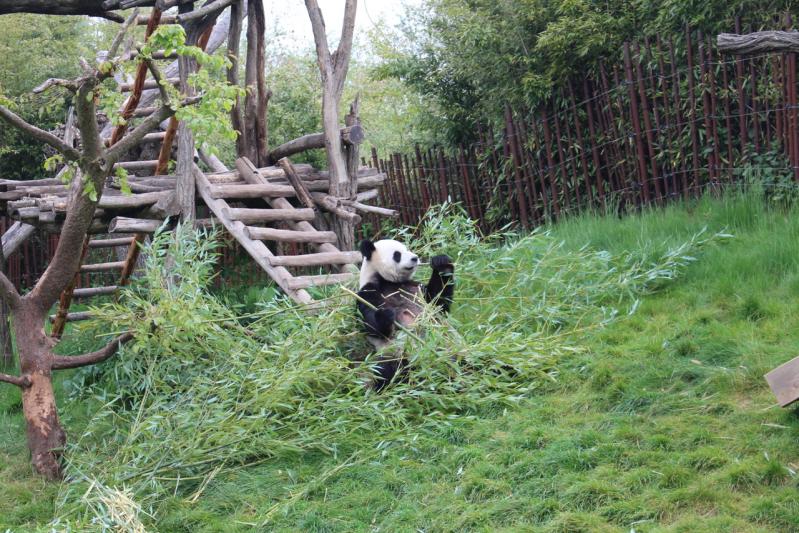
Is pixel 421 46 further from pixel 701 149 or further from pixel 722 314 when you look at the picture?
pixel 722 314

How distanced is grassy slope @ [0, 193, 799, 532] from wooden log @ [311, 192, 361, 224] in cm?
328

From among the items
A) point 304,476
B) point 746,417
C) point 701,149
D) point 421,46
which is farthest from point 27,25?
point 746,417

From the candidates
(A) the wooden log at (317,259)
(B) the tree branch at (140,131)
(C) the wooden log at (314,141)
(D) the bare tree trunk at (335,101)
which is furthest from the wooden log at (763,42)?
(D) the bare tree trunk at (335,101)

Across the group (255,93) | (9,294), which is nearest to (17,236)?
(255,93)

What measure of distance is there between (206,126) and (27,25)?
537 inches

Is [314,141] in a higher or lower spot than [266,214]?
higher

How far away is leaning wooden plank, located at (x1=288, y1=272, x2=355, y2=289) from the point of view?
7.79 m

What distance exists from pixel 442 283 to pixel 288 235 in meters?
2.21

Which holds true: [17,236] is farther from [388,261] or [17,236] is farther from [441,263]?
[441,263]

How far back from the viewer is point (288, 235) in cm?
852

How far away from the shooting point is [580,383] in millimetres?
5934

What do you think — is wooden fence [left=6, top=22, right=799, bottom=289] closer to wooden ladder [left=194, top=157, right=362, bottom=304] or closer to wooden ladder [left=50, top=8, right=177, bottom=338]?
wooden ladder [left=194, top=157, right=362, bottom=304]

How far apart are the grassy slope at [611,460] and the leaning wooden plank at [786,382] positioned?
26 centimetres

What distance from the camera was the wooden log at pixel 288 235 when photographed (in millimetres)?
8336
